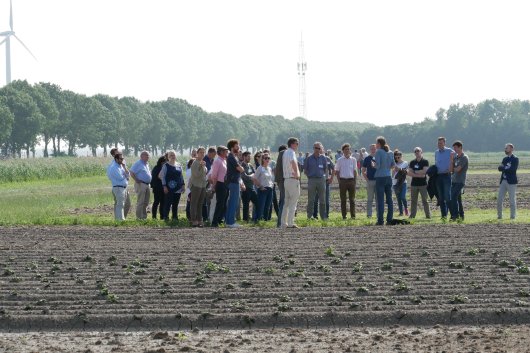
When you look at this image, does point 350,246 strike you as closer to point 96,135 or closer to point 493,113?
point 96,135

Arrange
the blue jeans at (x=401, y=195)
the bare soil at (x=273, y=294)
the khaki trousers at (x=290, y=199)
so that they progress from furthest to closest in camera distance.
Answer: the blue jeans at (x=401, y=195), the khaki trousers at (x=290, y=199), the bare soil at (x=273, y=294)

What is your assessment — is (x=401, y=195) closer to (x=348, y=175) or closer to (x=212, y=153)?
(x=348, y=175)

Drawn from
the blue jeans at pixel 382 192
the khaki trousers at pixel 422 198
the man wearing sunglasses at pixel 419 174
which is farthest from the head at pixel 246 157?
the khaki trousers at pixel 422 198

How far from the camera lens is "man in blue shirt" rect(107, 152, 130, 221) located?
22.7m

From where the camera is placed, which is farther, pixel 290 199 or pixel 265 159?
pixel 265 159

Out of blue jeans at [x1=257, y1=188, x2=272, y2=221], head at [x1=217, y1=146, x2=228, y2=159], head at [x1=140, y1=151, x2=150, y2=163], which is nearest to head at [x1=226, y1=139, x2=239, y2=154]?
head at [x1=217, y1=146, x2=228, y2=159]

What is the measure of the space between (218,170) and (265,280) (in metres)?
7.98

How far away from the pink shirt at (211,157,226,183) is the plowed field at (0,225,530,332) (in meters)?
2.06

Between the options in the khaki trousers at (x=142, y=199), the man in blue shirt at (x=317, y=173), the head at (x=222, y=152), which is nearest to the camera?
the head at (x=222, y=152)

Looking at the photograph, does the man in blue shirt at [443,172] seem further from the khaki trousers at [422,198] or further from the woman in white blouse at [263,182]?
the woman in white blouse at [263,182]

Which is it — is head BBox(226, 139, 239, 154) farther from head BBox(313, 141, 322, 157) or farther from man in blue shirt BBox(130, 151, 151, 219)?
man in blue shirt BBox(130, 151, 151, 219)

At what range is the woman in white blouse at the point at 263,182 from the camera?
22.3m

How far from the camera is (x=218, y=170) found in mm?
21156

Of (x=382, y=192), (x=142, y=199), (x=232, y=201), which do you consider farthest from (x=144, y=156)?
(x=382, y=192)
